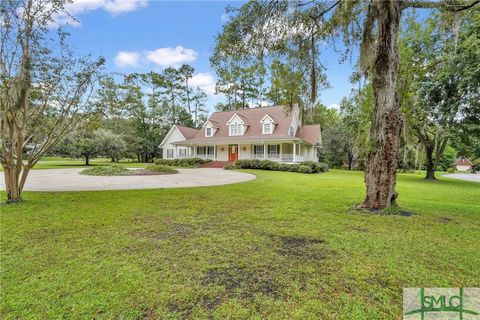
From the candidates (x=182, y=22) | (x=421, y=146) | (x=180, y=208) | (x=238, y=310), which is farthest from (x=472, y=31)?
(x=238, y=310)

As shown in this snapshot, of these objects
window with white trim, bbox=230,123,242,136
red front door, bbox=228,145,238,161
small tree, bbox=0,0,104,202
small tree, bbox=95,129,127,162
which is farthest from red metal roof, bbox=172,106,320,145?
small tree, bbox=0,0,104,202

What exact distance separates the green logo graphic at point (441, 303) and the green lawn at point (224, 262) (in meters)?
0.09

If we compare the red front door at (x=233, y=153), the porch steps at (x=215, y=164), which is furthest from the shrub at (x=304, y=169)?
the red front door at (x=233, y=153)

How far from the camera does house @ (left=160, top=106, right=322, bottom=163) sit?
22.9m

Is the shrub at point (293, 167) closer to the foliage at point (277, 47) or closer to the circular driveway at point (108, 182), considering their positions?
the circular driveway at point (108, 182)

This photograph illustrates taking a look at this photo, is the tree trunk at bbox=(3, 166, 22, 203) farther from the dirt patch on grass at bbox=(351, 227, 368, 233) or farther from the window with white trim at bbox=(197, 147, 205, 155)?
the window with white trim at bbox=(197, 147, 205, 155)

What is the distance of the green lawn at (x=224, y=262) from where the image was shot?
2.15 m

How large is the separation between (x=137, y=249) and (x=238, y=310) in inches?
74.5

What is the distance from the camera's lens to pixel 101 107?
697 centimetres

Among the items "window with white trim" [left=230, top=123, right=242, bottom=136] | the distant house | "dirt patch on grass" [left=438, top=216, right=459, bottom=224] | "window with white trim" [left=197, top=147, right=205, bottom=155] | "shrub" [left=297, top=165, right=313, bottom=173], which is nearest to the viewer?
"dirt patch on grass" [left=438, top=216, right=459, bottom=224]

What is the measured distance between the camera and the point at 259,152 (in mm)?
24891

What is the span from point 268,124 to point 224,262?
71.3 feet

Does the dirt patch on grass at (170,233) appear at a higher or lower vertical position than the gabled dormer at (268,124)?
lower

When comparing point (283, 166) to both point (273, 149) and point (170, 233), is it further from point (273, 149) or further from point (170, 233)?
point (170, 233)
